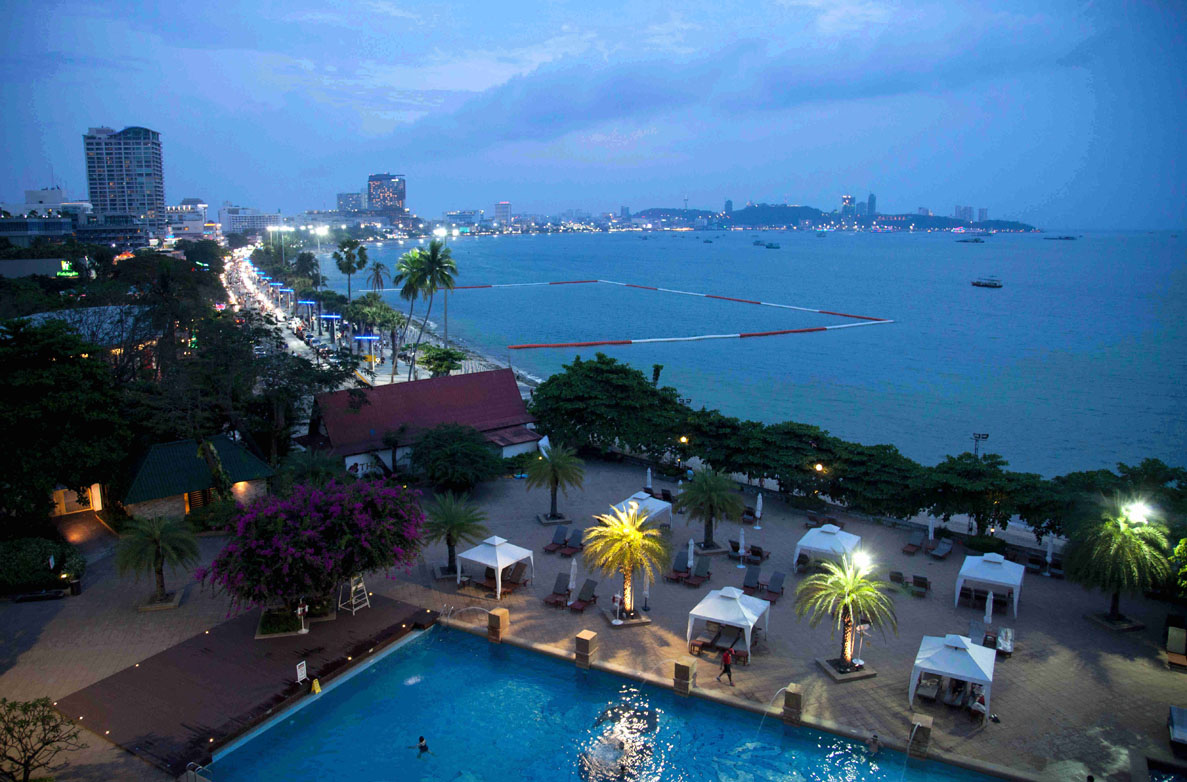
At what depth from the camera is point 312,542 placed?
1522cm

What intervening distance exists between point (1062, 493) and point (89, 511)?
97.3 feet

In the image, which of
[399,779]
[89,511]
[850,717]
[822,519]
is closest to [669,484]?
[822,519]

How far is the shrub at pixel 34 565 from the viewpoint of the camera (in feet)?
58.9

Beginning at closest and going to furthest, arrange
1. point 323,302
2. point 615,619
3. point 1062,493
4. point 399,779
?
1. point 399,779
2. point 615,619
3. point 1062,493
4. point 323,302

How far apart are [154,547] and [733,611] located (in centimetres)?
1291

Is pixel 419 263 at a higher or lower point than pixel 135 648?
higher

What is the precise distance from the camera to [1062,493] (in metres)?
20.6

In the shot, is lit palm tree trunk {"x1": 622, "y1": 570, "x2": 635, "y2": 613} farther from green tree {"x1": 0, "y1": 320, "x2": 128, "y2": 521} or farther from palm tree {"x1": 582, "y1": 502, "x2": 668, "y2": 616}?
green tree {"x1": 0, "y1": 320, "x2": 128, "y2": 521}

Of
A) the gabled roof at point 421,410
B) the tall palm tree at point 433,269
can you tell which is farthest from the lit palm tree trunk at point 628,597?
the tall palm tree at point 433,269

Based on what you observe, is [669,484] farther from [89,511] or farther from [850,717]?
[89,511]

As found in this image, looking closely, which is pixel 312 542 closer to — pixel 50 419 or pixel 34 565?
pixel 34 565

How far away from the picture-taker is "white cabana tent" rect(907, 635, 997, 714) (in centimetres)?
1314

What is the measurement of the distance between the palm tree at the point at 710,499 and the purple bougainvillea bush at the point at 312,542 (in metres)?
7.45

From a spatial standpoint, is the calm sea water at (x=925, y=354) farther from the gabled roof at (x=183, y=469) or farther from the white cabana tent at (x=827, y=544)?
the gabled roof at (x=183, y=469)
